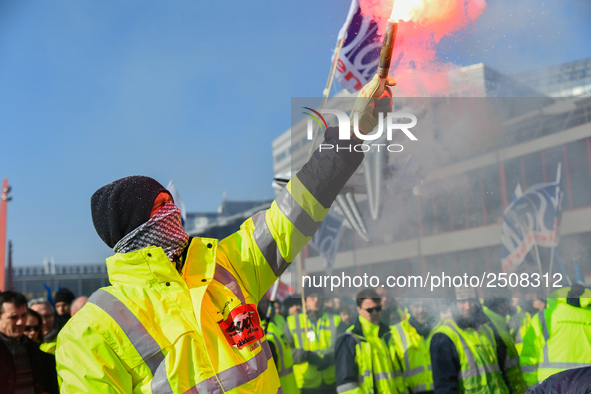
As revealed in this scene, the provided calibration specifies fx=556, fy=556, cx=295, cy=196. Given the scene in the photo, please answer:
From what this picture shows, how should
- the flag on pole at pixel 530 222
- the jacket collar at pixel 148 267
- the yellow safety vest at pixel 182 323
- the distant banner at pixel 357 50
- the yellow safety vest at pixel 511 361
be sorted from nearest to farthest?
1. the yellow safety vest at pixel 182 323
2. the jacket collar at pixel 148 267
3. the flag on pole at pixel 530 222
4. the distant banner at pixel 357 50
5. the yellow safety vest at pixel 511 361

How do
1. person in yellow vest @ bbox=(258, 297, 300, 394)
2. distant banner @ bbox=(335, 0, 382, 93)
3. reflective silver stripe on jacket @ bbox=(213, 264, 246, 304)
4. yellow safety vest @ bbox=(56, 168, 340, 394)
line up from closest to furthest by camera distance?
yellow safety vest @ bbox=(56, 168, 340, 394), reflective silver stripe on jacket @ bbox=(213, 264, 246, 304), distant banner @ bbox=(335, 0, 382, 93), person in yellow vest @ bbox=(258, 297, 300, 394)

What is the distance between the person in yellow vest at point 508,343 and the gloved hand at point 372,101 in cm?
245

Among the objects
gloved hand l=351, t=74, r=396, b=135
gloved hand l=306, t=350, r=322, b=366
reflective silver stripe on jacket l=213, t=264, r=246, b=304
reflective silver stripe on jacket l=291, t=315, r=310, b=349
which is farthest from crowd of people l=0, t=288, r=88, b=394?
gloved hand l=351, t=74, r=396, b=135

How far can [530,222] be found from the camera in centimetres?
437

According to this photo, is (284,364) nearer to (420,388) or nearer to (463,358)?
(420,388)

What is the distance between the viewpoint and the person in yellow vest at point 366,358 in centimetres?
522

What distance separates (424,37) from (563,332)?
8.50ft

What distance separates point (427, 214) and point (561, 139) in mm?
1278

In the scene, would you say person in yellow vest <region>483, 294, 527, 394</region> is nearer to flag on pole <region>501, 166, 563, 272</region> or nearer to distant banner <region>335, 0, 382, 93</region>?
flag on pole <region>501, 166, 563, 272</region>

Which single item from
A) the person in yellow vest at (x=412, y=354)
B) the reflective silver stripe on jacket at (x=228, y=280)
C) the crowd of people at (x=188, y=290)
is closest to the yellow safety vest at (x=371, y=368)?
the person in yellow vest at (x=412, y=354)

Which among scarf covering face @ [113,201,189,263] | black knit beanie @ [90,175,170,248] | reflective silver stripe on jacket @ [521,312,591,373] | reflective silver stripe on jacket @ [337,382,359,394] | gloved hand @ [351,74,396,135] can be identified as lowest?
reflective silver stripe on jacket @ [337,382,359,394]

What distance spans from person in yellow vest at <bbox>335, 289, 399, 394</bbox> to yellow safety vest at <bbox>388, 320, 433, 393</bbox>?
0.11 m

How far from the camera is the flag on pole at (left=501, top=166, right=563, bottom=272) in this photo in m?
3.97

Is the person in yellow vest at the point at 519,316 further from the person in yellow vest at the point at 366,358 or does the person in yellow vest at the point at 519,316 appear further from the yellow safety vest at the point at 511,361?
the person in yellow vest at the point at 366,358
